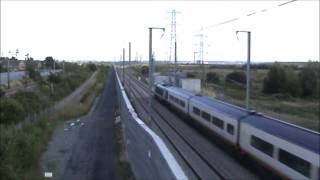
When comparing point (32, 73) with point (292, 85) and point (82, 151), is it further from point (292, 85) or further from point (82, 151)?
point (82, 151)

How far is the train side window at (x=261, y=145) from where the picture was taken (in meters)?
18.4

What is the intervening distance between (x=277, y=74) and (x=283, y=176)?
6766 cm

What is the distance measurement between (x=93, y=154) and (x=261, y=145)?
1281 centimetres

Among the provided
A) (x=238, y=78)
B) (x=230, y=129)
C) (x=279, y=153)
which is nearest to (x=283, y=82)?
(x=238, y=78)

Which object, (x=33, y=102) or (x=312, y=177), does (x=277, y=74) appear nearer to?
(x=33, y=102)

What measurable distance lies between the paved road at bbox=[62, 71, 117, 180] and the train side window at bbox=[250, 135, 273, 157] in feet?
21.5

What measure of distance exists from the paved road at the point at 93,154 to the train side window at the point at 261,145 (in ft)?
21.5

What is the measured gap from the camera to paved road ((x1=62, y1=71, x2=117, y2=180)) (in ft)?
80.7

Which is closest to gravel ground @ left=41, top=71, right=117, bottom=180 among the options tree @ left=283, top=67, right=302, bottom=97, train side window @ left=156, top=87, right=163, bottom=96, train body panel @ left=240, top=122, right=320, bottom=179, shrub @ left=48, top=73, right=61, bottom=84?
train body panel @ left=240, top=122, right=320, bottom=179

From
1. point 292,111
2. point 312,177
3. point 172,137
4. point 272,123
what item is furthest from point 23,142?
point 292,111

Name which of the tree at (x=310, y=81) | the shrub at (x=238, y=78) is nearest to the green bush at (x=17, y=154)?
the tree at (x=310, y=81)

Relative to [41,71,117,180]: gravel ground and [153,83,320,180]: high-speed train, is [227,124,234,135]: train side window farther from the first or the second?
[41,71,117,180]: gravel ground

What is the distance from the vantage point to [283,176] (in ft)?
55.3

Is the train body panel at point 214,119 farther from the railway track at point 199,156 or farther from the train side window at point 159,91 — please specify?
the train side window at point 159,91
